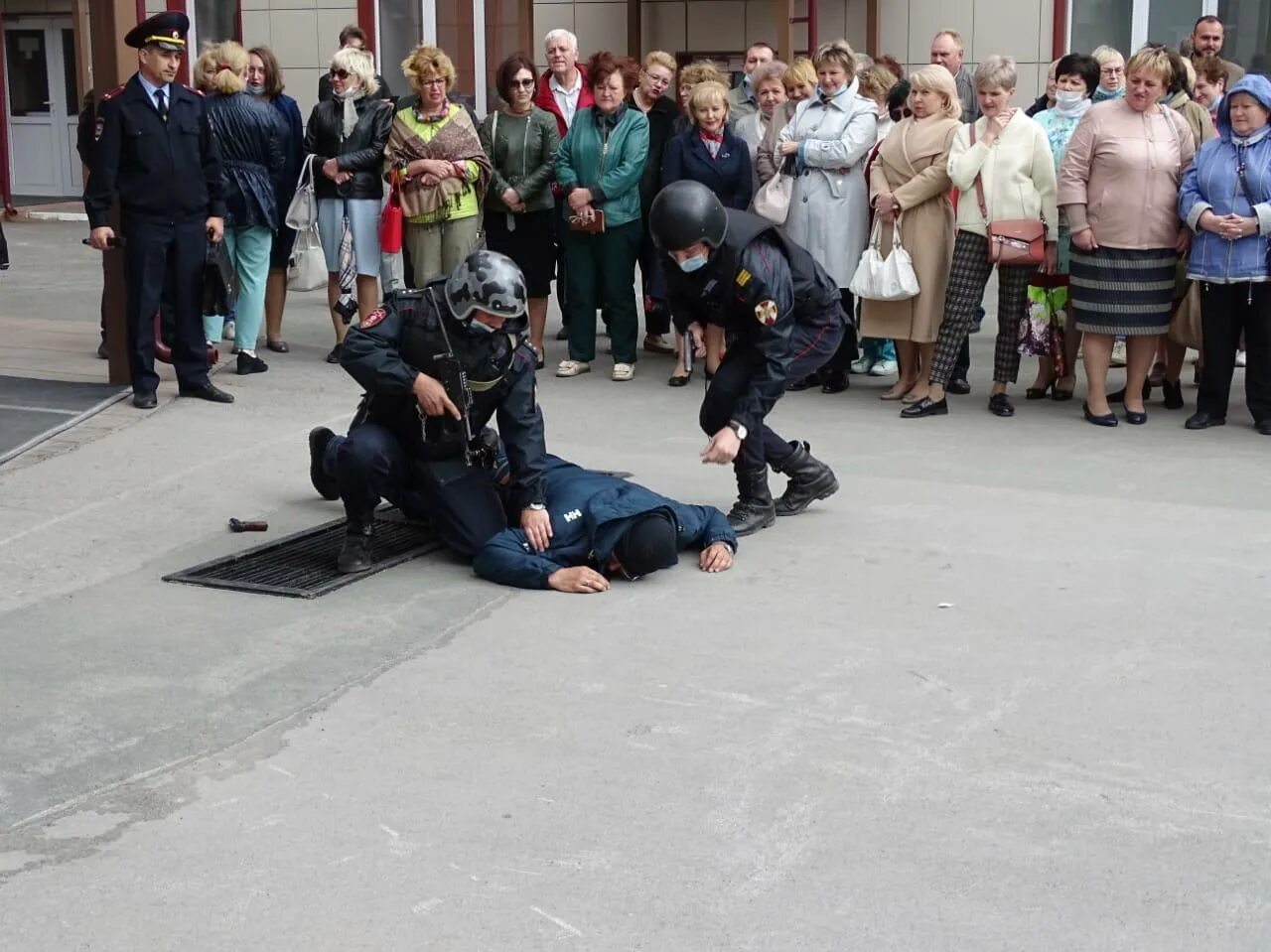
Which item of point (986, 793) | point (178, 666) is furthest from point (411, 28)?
point (986, 793)

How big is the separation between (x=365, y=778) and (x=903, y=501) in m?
3.71

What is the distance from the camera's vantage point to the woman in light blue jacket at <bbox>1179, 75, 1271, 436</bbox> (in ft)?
29.2

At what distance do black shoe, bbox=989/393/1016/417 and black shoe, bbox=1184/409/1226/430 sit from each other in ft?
2.98

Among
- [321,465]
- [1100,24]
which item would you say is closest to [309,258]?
[321,465]

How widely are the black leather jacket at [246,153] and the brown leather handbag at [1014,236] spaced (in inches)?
161

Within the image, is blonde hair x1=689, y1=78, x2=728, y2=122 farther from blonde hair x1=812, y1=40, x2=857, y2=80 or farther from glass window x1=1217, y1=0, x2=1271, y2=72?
glass window x1=1217, y1=0, x2=1271, y2=72

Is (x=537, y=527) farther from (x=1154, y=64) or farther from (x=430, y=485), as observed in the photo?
(x=1154, y=64)

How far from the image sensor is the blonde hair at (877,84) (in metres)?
10.6

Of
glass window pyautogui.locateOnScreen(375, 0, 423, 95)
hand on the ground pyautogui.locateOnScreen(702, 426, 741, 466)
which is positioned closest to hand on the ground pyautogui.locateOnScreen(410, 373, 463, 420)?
hand on the ground pyautogui.locateOnScreen(702, 426, 741, 466)

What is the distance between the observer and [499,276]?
21.1 ft

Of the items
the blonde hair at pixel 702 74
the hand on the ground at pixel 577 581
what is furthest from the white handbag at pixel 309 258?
the hand on the ground at pixel 577 581

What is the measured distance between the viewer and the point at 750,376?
7.28 metres

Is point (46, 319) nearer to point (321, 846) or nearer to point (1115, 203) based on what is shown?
point (1115, 203)

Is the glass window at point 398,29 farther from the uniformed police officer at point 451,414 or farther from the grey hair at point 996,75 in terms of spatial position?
the uniformed police officer at point 451,414
